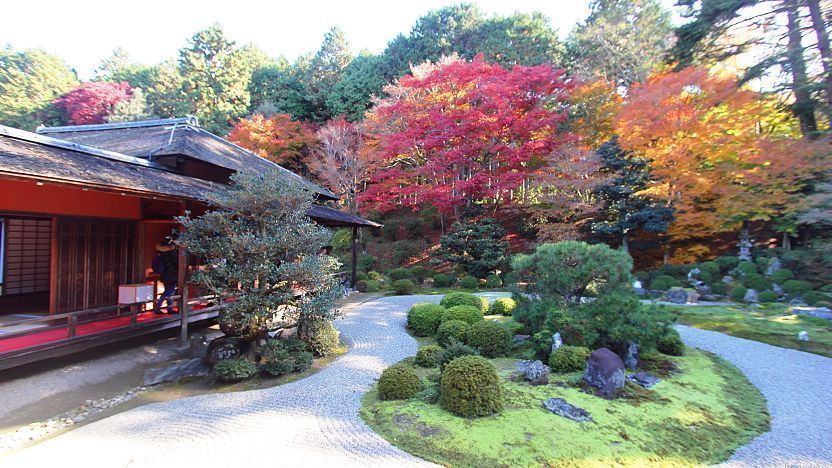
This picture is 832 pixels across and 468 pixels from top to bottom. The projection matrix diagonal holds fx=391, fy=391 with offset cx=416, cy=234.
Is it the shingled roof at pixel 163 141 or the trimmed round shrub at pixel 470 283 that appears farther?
the trimmed round shrub at pixel 470 283

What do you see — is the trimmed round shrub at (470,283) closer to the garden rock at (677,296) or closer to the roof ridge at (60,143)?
the garden rock at (677,296)

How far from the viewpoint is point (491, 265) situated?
15.3 m

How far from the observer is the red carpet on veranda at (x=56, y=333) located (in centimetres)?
543

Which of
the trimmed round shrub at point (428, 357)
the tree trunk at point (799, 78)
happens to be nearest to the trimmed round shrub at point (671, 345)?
the trimmed round shrub at point (428, 357)

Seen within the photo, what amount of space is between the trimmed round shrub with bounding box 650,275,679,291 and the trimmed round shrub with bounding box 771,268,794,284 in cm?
241

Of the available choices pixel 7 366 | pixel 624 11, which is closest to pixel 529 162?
pixel 624 11

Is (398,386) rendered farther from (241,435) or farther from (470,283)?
(470,283)

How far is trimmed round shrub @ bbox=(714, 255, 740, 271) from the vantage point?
12.7m

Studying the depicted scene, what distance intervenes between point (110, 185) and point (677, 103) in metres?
15.0

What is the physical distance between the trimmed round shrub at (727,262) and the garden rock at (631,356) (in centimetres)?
973

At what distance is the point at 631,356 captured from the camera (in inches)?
229

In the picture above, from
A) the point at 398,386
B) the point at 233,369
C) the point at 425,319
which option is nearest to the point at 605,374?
the point at 398,386

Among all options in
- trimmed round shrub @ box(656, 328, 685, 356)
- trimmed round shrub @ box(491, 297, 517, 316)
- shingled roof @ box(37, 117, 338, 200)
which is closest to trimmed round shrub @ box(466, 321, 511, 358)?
trimmed round shrub @ box(656, 328, 685, 356)

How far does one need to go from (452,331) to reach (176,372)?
4497 mm
